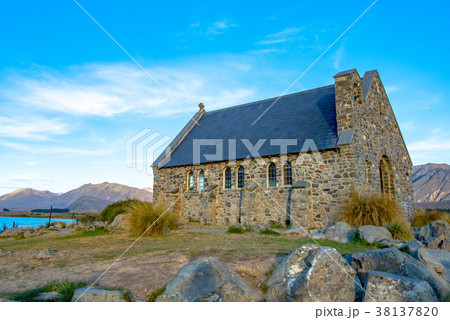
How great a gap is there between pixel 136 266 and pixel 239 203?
12572mm

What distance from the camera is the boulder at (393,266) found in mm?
4775

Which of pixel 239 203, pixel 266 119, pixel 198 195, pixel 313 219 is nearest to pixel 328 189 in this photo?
pixel 313 219

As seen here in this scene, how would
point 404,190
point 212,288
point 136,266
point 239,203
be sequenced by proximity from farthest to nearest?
point 404,190, point 239,203, point 136,266, point 212,288

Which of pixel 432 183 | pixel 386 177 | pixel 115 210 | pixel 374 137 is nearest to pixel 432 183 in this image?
pixel 432 183

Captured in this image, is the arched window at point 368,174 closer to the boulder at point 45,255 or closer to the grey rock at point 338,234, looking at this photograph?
the grey rock at point 338,234

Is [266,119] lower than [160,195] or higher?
higher

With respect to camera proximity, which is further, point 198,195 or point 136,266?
point 198,195

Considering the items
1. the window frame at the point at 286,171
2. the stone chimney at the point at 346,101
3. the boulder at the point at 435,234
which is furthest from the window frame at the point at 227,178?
the boulder at the point at 435,234

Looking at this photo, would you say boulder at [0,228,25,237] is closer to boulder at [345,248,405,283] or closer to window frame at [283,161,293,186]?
window frame at [283,161,293,186]

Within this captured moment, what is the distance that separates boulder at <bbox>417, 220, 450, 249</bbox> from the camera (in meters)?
9.23

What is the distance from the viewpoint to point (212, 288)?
449cm

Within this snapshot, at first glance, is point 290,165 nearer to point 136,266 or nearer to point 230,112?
point 230,112

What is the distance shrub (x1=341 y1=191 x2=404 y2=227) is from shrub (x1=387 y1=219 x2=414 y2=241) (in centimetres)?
136

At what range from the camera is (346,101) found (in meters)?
15.8
